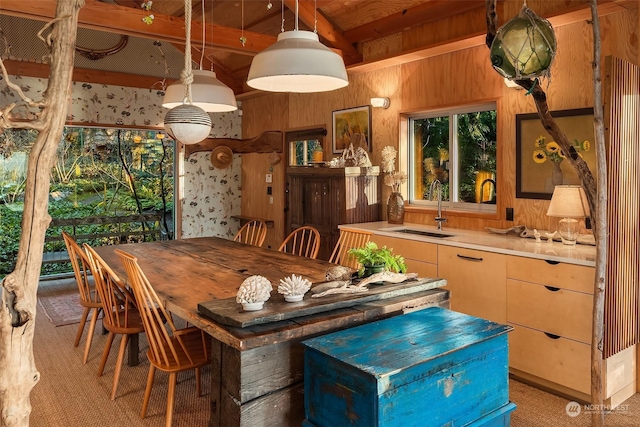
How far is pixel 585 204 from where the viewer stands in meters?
3.09

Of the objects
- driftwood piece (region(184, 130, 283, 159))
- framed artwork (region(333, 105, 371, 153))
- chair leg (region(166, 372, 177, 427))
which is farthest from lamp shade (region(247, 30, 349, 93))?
driftwood piece (region(184, 130, 283, 159))

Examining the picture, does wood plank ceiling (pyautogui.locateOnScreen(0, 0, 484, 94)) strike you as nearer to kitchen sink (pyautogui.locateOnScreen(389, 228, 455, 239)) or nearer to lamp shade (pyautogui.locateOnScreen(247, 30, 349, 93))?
lamp shade (pyautogui.locateOnScreen(247, 30, 349, 93))

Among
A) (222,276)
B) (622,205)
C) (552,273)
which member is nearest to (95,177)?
(222,276)

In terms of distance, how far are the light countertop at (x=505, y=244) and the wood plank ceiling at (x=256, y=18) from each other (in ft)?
6.01

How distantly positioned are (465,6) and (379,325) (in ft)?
10.4

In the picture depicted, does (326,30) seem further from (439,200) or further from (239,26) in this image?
(439,200)

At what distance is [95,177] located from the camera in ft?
21.3

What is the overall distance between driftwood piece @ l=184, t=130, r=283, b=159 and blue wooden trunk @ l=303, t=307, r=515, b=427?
4995mm

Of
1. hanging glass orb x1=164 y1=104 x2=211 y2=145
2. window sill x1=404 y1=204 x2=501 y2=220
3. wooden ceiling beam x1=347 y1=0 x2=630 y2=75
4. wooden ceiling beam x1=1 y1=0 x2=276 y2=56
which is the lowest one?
window sill x1=404 y1=204 x2=501 y2=220

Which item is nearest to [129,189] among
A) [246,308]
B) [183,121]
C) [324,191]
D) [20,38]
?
[20,38]

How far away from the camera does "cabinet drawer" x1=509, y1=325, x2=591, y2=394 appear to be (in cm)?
282

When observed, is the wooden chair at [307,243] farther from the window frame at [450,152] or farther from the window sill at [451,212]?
Answer: the window frame at [450,152]

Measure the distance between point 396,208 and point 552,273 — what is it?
193cm

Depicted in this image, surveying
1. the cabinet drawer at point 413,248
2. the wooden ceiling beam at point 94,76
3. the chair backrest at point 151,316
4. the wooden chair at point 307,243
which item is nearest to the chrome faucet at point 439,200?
the cabinet drawer at point 413,248
